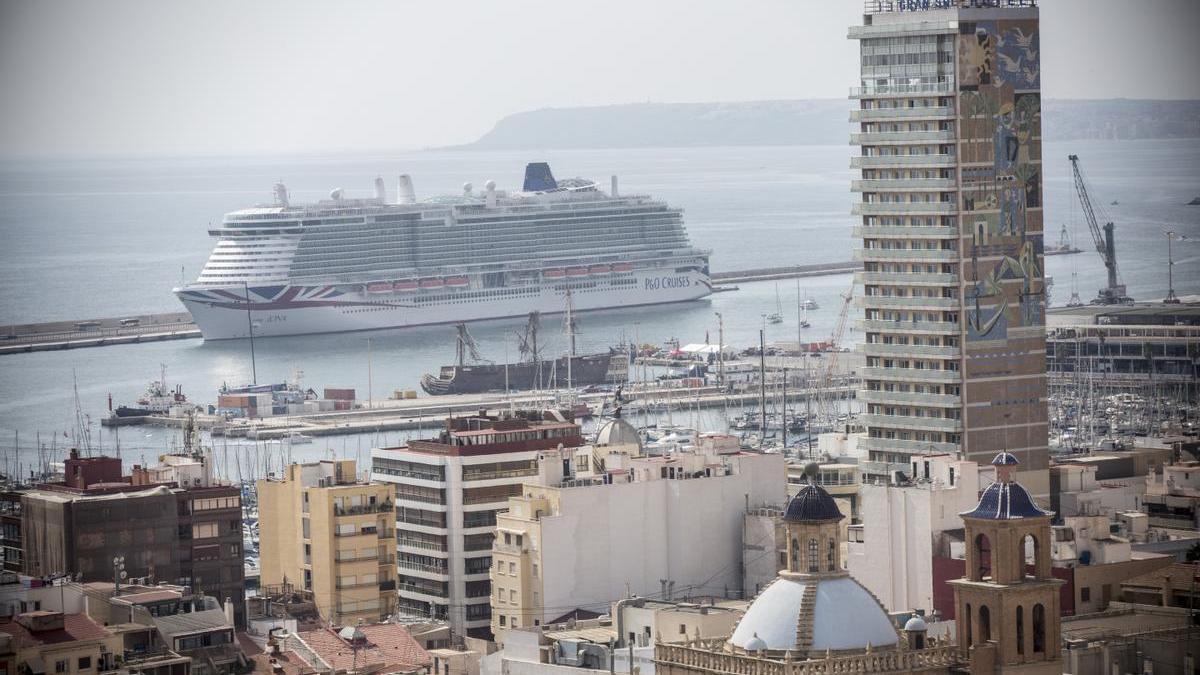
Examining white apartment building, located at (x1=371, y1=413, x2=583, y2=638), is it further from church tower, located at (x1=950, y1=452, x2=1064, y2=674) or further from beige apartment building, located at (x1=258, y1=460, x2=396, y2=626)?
church tower, located at (x1=950, y1=452, x2=1064, y2=674)

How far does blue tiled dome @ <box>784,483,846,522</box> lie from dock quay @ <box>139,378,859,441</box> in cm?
6190

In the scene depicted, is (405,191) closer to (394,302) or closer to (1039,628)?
(394,302)

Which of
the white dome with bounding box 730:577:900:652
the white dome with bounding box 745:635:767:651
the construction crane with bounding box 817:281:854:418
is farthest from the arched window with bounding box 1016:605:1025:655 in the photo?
the construction crane with bounding box 817:281:854:418

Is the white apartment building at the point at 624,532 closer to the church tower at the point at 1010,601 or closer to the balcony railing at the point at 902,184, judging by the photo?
the balcony railing at the point at 902,184

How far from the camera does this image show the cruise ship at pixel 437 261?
151250 mm

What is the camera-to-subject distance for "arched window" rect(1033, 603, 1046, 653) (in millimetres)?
36125

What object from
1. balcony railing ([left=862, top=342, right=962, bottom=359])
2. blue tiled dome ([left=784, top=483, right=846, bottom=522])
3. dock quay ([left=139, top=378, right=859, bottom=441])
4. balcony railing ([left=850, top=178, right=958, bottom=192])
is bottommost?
dock quay ([left=139, top=378, right=859, bottom=441])

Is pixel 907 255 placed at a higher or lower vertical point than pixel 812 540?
higher

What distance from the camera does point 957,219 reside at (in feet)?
203

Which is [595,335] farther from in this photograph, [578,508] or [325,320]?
[578,508]

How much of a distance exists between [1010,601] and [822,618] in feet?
8.89

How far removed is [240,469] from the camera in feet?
297

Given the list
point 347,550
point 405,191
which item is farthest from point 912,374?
point 405,191

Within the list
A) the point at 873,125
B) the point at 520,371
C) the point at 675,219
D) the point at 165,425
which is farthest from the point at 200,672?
the point at 675,219
